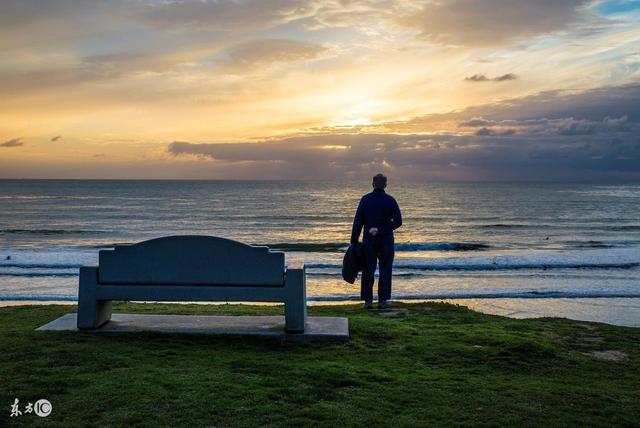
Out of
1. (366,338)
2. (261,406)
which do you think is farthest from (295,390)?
(366,338)

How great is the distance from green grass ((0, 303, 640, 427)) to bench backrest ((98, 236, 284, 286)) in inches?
26.0

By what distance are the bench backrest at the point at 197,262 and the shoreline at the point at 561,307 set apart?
15.4ft

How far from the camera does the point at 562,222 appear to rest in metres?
48.3

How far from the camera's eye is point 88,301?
22.1ft

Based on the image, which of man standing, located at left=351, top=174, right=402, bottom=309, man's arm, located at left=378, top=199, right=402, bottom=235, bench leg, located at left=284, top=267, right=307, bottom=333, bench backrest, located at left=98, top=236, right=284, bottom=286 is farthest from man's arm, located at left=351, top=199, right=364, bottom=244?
bench backrest, located at left=98, top=236, right=284, bottom=286

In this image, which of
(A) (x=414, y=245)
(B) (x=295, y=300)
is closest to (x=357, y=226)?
(B) (x=295, y=300)

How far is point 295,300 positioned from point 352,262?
2434 mm

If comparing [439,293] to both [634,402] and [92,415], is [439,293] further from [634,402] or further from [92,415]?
[92,415]

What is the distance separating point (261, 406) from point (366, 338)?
2.63 metres

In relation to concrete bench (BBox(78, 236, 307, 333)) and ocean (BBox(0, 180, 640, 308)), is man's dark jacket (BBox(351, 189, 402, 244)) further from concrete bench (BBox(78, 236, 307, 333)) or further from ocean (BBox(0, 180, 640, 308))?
ocean (BBox(0, 180, 640, 308))

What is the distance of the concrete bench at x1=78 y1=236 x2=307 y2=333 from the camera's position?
260 inches

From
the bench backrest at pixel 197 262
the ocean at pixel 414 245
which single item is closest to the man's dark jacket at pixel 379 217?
the bench backrest at pixel 197 262

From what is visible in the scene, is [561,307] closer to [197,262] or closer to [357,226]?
[357,226]

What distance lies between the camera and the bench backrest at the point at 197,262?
260 inches
